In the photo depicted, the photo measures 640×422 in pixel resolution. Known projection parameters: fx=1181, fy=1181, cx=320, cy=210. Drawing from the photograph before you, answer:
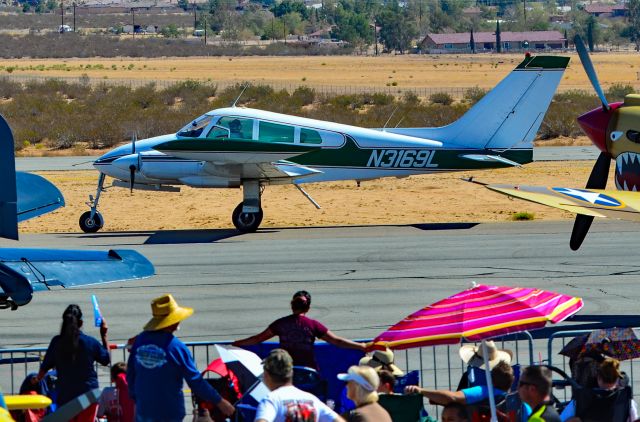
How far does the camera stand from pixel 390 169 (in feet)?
83.9

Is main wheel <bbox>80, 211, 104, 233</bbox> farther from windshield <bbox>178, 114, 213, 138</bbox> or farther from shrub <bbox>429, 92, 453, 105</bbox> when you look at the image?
shrub <bbox>429, 92, 453, 105</bbox>

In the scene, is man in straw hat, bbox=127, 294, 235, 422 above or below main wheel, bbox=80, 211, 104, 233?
above

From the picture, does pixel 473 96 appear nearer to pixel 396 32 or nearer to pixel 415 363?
pixel 415 363

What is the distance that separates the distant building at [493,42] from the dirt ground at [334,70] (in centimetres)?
1977

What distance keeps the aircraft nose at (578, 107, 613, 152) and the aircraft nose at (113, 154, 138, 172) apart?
11.4 m

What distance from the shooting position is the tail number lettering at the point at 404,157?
25406 millimetres

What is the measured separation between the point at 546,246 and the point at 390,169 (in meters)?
4.63

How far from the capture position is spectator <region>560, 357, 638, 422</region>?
8070 millimetres

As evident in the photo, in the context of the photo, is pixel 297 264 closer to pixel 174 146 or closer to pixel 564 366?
pixel 174 146

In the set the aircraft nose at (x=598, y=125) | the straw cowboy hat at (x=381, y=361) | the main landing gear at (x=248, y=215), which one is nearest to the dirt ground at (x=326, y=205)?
the main landing gear at (x=248, y=215)

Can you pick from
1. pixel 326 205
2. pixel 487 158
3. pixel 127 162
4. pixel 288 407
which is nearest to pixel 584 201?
pixel 288 407

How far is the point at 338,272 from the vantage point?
19719mm

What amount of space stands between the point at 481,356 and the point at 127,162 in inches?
696

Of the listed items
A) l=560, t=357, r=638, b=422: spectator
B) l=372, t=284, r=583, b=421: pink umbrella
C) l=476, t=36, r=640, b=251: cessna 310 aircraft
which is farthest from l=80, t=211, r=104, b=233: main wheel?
l=560, t=357, r=638, b=422: spectator
